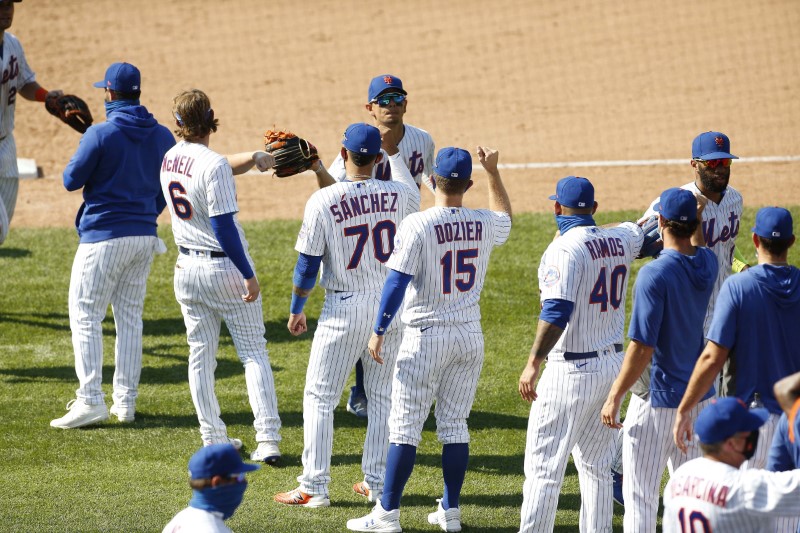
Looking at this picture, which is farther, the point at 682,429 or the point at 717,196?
the point at 717,196

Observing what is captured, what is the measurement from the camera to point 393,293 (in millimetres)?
5160

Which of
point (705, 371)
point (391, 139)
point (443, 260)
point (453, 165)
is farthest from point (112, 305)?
point (705, 371)

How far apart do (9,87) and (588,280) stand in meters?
4.75

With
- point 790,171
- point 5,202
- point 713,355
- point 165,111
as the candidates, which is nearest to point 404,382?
point 713,355

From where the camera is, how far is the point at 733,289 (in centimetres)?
434

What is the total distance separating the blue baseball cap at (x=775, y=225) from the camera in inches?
172

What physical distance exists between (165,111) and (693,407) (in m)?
11.9

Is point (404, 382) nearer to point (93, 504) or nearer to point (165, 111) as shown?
point (93, 504)

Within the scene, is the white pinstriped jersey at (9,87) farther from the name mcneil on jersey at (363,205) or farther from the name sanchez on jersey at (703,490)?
the name sanchez on jersey at (703,490)

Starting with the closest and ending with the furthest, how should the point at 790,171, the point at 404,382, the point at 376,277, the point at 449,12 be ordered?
1. the point at 404,382
2. the point at 376,277
3. the point at 790,171
4. the point at 449,12

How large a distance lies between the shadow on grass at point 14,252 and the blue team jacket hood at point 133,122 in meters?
4.43

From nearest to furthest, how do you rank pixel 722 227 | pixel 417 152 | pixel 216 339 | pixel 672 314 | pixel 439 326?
pixel 672 314 → pixel 439 326 → pixel 722 227 → pixel 216 339 → pixel 417 152

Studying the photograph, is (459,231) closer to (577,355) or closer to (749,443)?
(577,355)

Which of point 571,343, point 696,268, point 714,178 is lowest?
point 571,343
